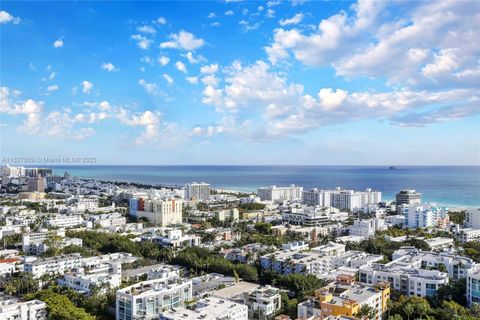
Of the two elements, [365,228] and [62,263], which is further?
[365,228]

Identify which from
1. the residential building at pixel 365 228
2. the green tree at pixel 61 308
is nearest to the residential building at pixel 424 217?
the residential building at pixel 365 228

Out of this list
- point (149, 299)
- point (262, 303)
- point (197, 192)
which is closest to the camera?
point (149, 299)

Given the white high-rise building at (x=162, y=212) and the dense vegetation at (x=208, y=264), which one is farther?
the white high-rise building at (x=162, y=212)

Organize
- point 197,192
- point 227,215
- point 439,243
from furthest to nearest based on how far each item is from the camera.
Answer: point 197,192 < point 227,215 < point 439,243

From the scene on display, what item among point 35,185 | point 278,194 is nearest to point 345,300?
point 278,194

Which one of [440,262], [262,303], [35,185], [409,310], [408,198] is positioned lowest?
[262,303]

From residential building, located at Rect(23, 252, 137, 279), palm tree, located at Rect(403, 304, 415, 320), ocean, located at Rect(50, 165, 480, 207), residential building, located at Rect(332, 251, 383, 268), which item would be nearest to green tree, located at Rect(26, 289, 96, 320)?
residential building, located at Rect(23, 252, 137, 279)

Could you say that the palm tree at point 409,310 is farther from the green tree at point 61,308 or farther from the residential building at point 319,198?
the residential building at point 319,198

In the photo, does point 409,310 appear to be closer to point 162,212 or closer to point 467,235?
point 467,235
